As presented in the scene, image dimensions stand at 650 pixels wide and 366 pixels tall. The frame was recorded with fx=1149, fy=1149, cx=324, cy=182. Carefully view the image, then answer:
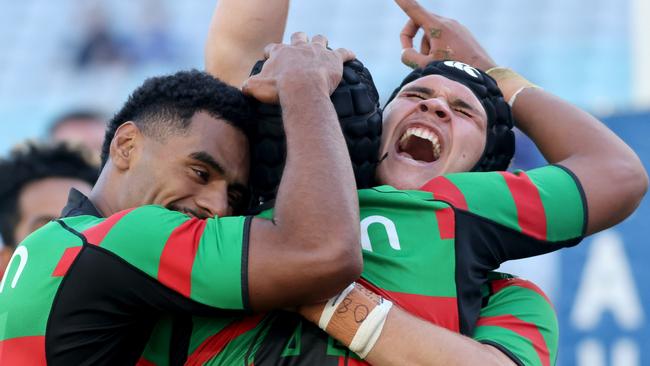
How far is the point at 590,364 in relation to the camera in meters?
6.38

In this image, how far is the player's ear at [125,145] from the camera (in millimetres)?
3248

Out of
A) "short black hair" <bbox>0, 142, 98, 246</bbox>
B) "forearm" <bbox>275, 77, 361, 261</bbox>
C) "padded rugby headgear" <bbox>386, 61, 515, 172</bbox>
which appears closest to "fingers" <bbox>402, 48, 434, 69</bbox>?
"padded rugby headgear" <bbox>386, 61, 515, 172</bbox>

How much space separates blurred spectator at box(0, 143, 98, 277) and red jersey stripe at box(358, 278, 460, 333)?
2.96m

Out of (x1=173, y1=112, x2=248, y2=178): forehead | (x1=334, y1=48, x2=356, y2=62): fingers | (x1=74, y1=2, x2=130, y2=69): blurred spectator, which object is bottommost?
(x1=74, y1=2, x2=130, y2=69): blurred spectator

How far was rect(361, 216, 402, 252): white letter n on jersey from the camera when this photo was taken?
10.3 ft

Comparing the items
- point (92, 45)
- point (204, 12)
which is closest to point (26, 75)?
point (92, 45)

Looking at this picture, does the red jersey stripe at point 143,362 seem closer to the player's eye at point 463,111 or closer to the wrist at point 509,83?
the player's eye at point 463,111

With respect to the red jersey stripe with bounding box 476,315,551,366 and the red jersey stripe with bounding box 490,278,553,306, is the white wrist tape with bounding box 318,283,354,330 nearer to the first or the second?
the red jersey stripe with bounding box 476,315,551,366

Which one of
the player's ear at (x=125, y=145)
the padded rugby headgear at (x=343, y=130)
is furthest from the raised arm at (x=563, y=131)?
the player's ear at (x=125, y=145)

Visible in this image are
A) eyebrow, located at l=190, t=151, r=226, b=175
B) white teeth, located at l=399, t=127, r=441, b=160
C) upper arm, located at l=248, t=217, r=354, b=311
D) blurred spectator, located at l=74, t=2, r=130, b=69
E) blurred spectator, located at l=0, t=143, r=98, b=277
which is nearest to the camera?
upper arm, located at l=248, t=217, r=354, b=311

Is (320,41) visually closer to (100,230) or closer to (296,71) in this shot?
(296,71)

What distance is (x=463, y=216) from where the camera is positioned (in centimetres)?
317

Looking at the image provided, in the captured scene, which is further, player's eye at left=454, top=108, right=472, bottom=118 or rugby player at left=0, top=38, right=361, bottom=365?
player's eye at left=454, top=108, right=472, bottom=118

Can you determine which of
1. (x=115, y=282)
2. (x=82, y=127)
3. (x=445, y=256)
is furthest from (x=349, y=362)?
(x=82, y=127)
